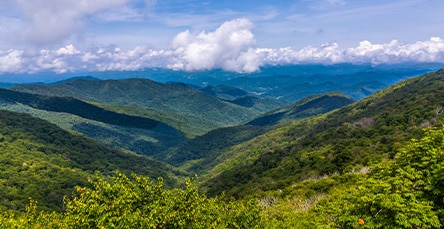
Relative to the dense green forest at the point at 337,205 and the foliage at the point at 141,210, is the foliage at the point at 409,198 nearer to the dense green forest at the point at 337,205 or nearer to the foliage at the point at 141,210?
the dense green forest at the point at 337,205

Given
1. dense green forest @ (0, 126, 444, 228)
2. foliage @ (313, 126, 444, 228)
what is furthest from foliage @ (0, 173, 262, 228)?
foliage @ (313, 126, 444, 228)

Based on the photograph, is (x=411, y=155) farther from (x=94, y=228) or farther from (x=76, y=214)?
(x=76, y=214)

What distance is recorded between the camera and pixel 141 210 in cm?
3734

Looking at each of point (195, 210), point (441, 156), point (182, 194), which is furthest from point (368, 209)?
point (182, 194)

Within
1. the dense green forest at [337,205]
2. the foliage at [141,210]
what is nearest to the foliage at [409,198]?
the dense green forest at [337,205]

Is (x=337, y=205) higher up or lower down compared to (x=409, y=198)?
lower down

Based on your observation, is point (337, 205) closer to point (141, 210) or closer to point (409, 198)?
point (409, 198)

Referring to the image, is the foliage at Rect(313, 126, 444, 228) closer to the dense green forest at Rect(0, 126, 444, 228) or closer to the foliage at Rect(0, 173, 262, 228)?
the dense green forest at Rect(0, 126, 444, 228)

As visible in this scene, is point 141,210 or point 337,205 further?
point 141,210

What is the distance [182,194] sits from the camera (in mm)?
39281

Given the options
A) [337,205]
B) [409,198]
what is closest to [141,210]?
[337,205]

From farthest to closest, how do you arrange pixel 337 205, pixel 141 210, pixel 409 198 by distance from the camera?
pixel 141 210 < pixel 337 205 < pixel 409 198

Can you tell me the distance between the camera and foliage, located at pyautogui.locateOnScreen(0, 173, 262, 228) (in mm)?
32906

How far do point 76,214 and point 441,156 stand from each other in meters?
35.5
